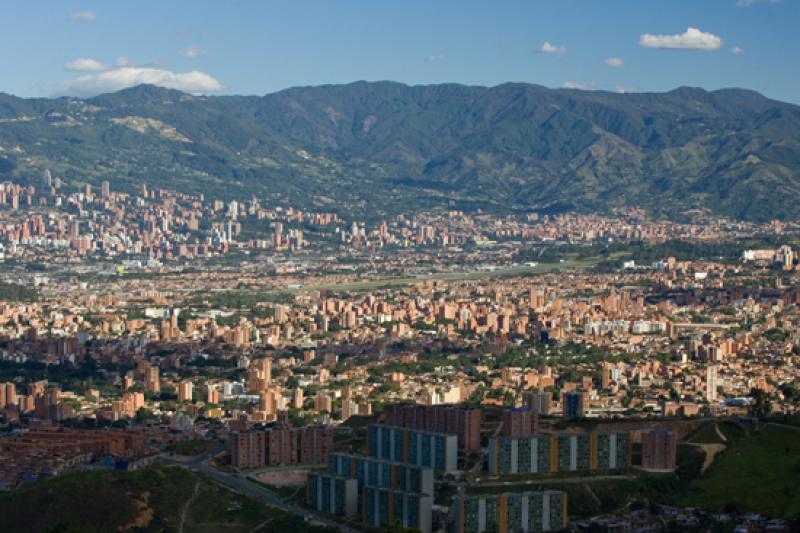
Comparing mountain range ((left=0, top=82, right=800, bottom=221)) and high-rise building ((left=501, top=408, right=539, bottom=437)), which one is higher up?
mountain range ((left=0, top=82, right=800, bottom=221))

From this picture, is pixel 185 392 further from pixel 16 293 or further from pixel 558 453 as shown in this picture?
pixel 16 293

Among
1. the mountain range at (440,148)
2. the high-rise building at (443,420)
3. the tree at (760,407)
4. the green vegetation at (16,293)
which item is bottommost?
the green vegetation at (16,293)

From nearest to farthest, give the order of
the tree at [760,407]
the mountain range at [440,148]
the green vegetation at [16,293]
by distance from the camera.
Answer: the tree at [760,407], the green vegetation at [16,293], the mountain range at [440,148]

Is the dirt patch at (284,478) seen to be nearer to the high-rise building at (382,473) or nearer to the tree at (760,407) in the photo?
the high-rise building at (382,473)

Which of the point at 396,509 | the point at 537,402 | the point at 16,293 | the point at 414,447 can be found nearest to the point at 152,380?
the point at 537,402

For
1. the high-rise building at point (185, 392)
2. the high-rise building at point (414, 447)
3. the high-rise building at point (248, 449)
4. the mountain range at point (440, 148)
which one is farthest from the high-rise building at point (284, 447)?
the mountain range at point (440, 148)

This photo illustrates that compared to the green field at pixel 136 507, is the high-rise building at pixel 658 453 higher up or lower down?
higher up

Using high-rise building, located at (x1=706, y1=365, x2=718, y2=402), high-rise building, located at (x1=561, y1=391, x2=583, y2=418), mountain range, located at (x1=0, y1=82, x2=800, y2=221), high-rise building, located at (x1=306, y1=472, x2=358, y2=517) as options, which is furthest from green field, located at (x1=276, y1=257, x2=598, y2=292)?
high-rise building, located at (x1=306, y1=472, x2=358, y2=517)

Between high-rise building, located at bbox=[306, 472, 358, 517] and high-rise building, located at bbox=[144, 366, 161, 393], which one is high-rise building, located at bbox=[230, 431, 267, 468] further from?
high-rise building, located at bbox=[144, 366, 161, 393]
